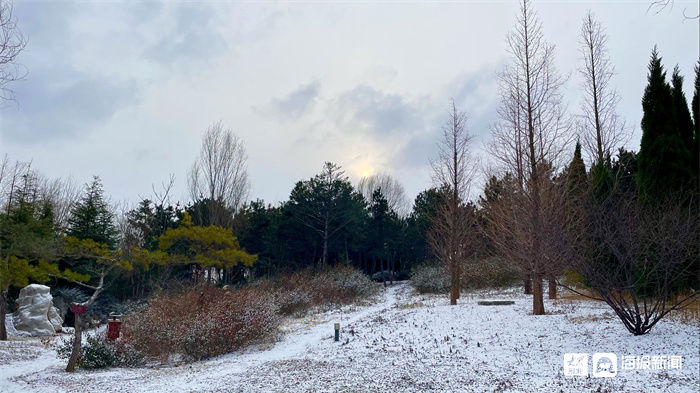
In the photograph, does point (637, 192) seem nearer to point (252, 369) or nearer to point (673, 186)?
point (673, 186)

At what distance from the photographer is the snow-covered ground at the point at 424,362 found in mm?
6973

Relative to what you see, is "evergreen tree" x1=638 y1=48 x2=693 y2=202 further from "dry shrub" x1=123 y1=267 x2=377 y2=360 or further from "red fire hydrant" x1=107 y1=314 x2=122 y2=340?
"red fire hydrant" x1=107 y1=314 x2=122 y2=340

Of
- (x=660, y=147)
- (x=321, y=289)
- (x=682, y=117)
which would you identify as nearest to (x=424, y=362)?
(x=660, y=147)

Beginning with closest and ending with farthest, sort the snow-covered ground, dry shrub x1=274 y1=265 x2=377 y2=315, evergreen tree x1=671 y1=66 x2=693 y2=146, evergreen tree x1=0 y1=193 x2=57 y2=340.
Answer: the snow-covered ground < evergreen tree x1=671 y1=66 x2=693 y2=146 < evergreen tree x1=0 y1=193 x2=57 y2=340 < dry shrub x1=274 y1=265 x2=377 y2=315

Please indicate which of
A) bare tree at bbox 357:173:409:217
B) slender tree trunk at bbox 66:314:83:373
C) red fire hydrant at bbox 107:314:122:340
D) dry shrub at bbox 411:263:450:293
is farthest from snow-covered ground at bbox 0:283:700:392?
bare tree at bbox 357:173:409:217

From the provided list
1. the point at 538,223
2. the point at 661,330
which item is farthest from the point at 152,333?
the point at 661,330

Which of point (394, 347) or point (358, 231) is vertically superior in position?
point (358, 231)

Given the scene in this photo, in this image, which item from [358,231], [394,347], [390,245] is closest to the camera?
[394,347]

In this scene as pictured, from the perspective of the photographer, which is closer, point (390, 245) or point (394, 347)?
point (394, 347)

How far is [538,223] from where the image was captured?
479 inches

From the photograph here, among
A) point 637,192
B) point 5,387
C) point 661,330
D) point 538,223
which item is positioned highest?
point 637,192

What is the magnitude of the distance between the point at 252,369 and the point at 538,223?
8.06m
